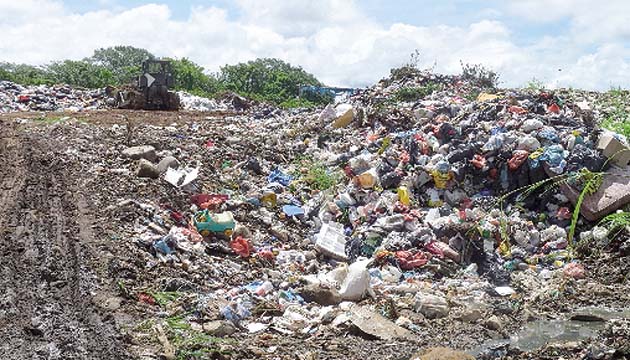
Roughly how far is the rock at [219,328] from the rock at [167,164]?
3306mm

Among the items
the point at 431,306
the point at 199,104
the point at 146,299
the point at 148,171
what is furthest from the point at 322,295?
the point at 199,104

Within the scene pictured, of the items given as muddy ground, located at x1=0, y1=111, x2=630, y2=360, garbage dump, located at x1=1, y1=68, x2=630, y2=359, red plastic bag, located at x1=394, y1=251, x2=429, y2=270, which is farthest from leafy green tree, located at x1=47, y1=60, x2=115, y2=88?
red plastic bag, located at x1=394, y1=251, x2=429, y2=270

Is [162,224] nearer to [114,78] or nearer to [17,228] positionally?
[17,228]

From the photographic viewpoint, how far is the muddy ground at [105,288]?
420 centimetres

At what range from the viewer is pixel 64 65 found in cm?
2419

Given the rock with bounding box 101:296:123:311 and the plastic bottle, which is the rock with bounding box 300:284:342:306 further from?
the rock with bounding box 101:296:123:311

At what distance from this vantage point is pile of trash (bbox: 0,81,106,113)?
1463cm

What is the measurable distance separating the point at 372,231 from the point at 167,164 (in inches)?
104

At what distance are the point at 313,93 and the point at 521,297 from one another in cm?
1646

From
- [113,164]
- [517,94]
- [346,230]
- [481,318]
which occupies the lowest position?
[481,318]

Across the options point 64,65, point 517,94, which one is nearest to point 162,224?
point 517,94

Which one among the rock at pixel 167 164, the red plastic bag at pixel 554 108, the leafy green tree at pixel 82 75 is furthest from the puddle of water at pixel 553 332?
the leafy green tree at pixel 82 75

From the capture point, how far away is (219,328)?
15.1ft

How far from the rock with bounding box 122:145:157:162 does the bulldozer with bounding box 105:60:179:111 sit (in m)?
6.87
